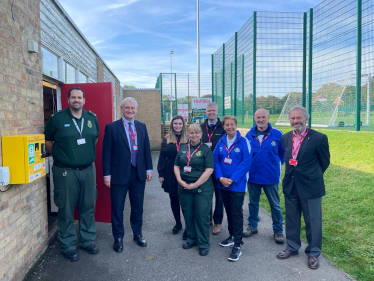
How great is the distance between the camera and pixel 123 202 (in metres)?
4.05

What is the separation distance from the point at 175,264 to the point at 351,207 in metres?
3.20

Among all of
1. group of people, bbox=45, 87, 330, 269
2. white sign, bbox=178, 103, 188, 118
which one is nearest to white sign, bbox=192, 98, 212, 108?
white sign, bbox=178, 103, 188, 118

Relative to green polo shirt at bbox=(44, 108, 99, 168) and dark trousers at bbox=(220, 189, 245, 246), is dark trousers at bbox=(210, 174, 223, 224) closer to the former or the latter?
dark trousers at bbox=(220, 189, 245, 246)

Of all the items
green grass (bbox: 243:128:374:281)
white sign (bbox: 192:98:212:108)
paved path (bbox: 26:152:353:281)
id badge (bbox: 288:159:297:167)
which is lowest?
paved path (bbox: 26:152:353:281)

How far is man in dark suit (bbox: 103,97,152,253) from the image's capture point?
391 centimetres

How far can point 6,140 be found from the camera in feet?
9.45

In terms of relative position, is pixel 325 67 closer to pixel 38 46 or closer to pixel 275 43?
pixel 275 43

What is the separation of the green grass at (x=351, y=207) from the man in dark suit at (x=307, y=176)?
0.45 meters

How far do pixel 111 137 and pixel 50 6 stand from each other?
3.23 metres

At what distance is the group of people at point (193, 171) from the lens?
3.54 meters

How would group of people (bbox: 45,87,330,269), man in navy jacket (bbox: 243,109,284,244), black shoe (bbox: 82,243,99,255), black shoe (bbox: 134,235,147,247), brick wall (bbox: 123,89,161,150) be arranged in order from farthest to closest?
1. brick wall (bbox: 123,89,161,150)
2. man in navy jacket (bbox: 243,109,284,244)
3. black shoe (bbox: 134,235,147,247)
4. black shoe (bbox: 82,243,99,255)
5. group of people (bbox: 45,87,330,269)

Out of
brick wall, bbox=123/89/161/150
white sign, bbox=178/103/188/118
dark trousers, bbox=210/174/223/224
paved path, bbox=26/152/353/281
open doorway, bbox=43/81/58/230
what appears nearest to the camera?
paved path, bbox=26/152/353/281

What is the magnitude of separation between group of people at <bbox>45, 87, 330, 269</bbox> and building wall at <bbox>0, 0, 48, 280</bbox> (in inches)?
11.4

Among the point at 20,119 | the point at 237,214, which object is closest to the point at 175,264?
the point at 237,214
